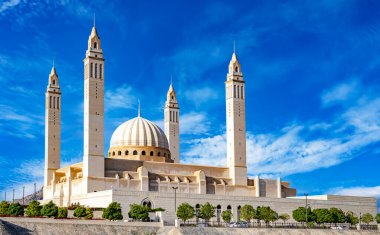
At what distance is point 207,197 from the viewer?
87688 mm

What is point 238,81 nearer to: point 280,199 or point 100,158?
point 280,199

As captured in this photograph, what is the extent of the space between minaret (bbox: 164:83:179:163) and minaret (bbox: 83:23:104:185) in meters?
21.7

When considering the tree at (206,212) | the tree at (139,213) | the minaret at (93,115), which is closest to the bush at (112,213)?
the tree at (139,213)

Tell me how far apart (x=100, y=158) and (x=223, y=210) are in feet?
57.4

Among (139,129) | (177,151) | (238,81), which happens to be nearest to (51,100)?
(139,129)

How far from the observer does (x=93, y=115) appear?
281 feet

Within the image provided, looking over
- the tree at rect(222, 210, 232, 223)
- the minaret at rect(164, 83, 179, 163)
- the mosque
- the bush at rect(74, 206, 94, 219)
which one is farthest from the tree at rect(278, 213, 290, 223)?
the bush at rect(74, 206, 94, 219)

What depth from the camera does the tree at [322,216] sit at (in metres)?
86.4

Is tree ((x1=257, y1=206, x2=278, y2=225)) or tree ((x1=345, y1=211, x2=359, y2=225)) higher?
tree ((x1=257, y1=206, x2=278, y2=225))

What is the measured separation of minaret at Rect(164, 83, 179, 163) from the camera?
106 m

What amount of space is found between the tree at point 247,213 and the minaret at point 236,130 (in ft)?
34.4

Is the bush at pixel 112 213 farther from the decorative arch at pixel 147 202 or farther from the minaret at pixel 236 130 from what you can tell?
the minaret at pixel 236 130

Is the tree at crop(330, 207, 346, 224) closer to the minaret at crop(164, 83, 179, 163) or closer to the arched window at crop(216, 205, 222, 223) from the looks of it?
the arched window at crop(216, 205, 222, 223)

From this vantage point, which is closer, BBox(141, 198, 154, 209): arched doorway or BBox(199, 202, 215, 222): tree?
BBox(199, 202, 215, 222): tree
